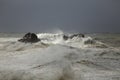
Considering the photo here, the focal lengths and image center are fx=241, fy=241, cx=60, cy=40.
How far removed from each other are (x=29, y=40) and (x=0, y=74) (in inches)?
600

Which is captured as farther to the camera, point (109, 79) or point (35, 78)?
point (109, 79)

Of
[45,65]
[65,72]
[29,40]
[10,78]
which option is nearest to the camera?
[10,78]

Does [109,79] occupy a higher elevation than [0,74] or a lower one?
lower

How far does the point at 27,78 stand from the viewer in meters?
6.09

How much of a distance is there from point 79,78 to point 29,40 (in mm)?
15057

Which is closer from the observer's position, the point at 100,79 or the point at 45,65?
the point at 100,79

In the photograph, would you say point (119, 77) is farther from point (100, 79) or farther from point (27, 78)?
point (27, 78)

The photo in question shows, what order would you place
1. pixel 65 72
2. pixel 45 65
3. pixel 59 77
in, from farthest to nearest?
pixel 45 65
pixel 65 72
pixel 59 77

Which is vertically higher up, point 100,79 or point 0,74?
point 0,74

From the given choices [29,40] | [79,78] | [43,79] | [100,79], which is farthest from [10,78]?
[29,40]

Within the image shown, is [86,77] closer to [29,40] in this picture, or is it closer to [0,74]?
[0,74]

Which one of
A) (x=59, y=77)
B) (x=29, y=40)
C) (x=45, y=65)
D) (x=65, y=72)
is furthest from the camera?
(x=29, y=40)

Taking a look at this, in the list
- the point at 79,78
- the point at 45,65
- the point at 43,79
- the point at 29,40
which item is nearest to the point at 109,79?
the point at 79,78

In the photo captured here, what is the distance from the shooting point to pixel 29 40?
21.5 m
